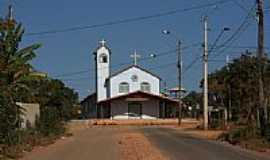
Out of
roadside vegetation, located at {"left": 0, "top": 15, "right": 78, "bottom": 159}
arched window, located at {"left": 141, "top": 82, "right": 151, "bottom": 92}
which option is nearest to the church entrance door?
arched window, located at {"left": 141, "top": 82, "right": 151, "bottom": 92}

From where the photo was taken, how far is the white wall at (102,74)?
333 ft

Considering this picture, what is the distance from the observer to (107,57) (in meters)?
101

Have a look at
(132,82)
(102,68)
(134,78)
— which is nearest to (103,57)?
(102,68)

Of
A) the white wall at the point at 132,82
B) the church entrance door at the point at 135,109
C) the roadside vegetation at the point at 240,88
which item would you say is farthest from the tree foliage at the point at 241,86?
the white wall at the point at 132,82

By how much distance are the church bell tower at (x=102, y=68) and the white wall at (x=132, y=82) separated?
9.38ft

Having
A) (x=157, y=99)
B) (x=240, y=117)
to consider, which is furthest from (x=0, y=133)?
(x=157, y=99)

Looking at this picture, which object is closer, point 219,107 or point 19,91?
point 19,91

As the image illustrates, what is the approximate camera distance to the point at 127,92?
100m

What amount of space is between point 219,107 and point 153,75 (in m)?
29.6

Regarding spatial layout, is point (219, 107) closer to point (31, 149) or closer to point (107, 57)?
point (107, 57)

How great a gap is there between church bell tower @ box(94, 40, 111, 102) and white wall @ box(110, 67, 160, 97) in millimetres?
2858

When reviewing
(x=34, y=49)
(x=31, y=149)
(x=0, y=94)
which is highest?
(x=34, y=49)

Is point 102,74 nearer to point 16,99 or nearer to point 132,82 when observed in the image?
point 132,82

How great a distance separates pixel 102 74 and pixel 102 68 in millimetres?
988
